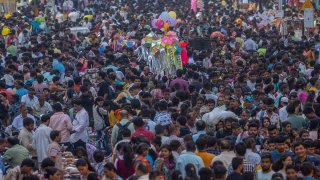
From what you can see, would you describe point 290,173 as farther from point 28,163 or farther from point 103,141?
point 103,141

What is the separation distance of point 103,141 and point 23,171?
4.68 metres

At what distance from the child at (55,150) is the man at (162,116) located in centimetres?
158

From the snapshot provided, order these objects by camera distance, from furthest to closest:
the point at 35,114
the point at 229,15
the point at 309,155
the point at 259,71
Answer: the point at 229,15 < the point at 259,71 < the point at 35,114 < the point at 309,155

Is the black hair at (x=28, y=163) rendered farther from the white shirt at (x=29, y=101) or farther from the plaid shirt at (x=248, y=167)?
the white shirt at (x=29, y=101)

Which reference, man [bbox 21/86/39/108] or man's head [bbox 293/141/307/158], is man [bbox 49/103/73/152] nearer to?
man [bbox 21/86/39/108]

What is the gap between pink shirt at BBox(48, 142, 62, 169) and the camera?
42.5 feet

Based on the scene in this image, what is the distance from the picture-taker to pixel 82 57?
23.8 m

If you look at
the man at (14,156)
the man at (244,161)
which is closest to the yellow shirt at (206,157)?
A: the man at (244,161)

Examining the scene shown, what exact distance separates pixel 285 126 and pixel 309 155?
58.9 inches

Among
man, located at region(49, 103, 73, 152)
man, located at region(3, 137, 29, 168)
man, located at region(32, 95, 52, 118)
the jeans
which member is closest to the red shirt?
man, located at region(3, 137, 29, 168)

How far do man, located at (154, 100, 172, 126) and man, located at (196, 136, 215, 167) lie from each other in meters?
1.93

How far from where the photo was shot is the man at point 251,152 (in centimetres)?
1164

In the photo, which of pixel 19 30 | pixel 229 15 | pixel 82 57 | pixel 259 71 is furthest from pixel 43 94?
pixel 229 15

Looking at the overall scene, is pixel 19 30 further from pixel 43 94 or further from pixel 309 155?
pixel 309 155
